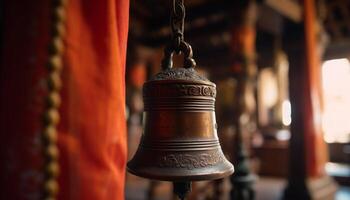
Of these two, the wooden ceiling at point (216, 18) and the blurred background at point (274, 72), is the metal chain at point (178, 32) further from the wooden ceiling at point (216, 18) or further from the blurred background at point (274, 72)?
the wooden ceiling at point (216, 18)

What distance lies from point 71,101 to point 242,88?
2.08m

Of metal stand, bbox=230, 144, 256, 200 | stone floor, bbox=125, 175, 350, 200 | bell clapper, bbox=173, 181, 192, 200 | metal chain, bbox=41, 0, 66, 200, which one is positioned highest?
metal chain, bbox=41, 0, 66, 200

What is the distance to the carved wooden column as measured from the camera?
7.77 feet

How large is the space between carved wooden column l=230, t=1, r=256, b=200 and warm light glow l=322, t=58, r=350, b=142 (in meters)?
4.56

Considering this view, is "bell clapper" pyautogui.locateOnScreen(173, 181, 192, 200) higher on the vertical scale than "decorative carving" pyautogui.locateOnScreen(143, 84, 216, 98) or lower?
lower

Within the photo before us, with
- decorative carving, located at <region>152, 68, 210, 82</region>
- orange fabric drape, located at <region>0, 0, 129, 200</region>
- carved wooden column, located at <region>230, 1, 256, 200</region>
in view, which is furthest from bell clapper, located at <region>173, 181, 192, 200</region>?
carved wooden column, located at <region>230, 1, 256, 200</region>

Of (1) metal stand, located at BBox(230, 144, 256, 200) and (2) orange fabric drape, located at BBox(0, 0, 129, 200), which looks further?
(1) metal stand, located at BBox(230, 144, 256, 200)

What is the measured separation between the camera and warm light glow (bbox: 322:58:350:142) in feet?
20.7

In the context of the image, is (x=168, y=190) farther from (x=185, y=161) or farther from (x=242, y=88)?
(x=185, y=161)

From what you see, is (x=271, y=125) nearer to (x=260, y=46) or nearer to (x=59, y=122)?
(x=260, y=46)

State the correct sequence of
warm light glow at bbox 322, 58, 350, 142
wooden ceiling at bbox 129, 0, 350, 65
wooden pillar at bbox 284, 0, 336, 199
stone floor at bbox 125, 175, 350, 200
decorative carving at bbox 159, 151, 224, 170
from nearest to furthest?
decorative carving at bbox 159, 151, 224, 170 → wooden ceiling at bbox 129, 0, 350, 65 → wooden pillar at bbox 284, 0, 336, 199 → stone floor at bbox 125, 175, 350, 200 → warm light glow at bbox 322, 58, 350, 142

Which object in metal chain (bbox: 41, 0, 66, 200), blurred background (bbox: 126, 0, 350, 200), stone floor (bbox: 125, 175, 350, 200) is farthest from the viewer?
stone floor (bbox: 125, 175, 350, 200)

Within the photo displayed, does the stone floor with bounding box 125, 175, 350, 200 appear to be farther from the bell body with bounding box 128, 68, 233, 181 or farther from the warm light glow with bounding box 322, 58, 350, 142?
the bell body with bounding box 128, 68, 233, 181

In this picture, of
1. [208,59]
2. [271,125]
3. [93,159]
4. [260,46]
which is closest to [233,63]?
[260,46]
